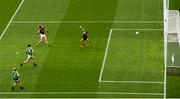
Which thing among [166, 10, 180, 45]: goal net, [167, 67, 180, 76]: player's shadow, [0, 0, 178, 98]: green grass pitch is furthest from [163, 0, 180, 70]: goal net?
[0, 0, 178, 98]: green grass pitch

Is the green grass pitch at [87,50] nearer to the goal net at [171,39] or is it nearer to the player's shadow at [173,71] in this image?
the player's shadow at [173,71]

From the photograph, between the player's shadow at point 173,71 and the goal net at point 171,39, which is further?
the goal net at point 171,39

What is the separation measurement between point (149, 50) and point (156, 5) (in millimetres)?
7468

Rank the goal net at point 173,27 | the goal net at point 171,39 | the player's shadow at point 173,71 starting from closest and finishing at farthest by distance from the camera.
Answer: the player's shadow at point 173,71 < the goal net at point 171,39 < the goal net at point 173,27

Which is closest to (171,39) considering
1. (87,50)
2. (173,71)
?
(173,71)

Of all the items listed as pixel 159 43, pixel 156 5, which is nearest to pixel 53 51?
pixel 159 43

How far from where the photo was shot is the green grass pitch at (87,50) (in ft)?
125

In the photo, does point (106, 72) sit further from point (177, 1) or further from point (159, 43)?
point (177, 1)

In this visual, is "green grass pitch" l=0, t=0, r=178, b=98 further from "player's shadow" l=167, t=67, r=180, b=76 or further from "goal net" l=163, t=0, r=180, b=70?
"goal net" l=163, t=0, r=180, b=70

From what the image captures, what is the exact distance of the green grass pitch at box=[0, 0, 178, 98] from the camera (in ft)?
125

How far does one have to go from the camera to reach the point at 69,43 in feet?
143

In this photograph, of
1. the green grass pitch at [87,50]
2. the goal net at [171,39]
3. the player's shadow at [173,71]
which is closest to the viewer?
the green grass pitch at [87,50]

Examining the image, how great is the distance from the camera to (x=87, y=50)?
140ft

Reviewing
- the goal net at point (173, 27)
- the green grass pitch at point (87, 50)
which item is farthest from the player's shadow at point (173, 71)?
the goal net at point (173, 27)
